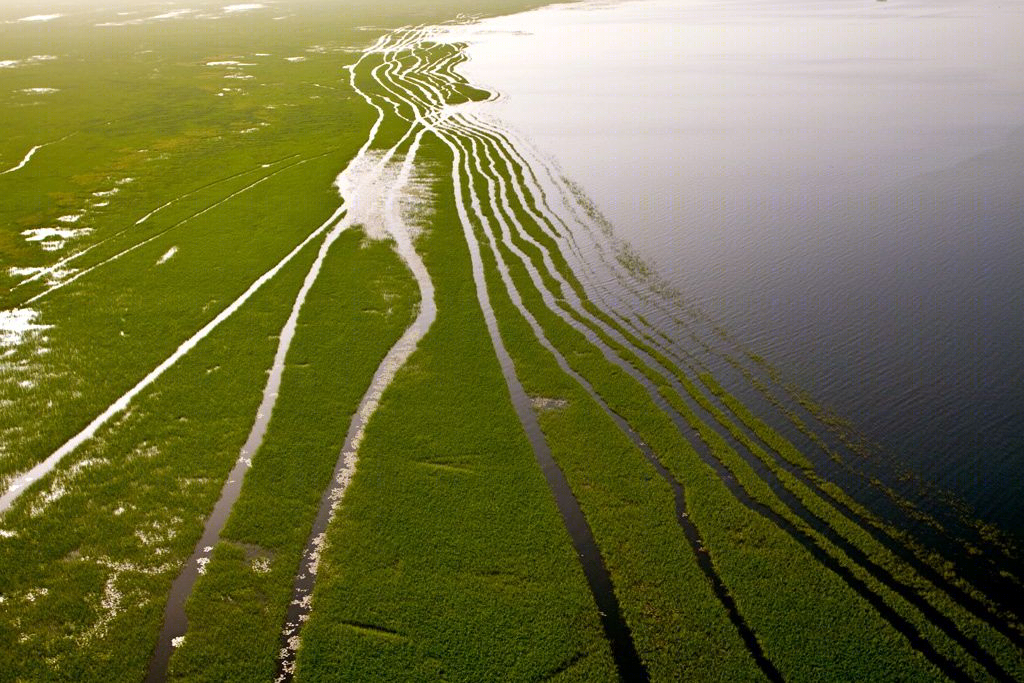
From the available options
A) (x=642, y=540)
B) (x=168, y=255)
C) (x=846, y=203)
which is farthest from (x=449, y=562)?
(x=846, y=203)

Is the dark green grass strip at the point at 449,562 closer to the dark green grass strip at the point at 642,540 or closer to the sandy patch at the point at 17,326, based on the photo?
the dark green grass strip at the point at 642,540

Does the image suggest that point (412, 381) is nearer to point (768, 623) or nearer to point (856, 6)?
point (768, 623)

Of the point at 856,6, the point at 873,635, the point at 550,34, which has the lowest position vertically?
the point at 873,635

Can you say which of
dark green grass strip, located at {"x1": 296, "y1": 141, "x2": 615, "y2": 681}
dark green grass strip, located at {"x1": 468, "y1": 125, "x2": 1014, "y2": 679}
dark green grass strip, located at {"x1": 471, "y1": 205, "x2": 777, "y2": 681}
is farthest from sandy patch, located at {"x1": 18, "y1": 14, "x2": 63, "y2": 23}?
dark green grass strip, located at {"x1": 468, "y1": 125, "x2": 1014, "y2": 679}

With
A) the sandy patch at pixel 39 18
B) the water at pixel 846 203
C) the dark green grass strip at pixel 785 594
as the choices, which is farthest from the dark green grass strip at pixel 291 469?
the sandy patch at pixel 39 18

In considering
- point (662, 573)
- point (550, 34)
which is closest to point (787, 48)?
point (550, 34)

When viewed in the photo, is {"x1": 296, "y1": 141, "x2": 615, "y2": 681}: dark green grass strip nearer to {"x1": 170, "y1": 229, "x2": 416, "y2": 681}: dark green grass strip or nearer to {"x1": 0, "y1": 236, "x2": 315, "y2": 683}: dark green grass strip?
{"x1": 170, "y1": 229, "x2": 416, "y2": 681}: dark green grass strip
